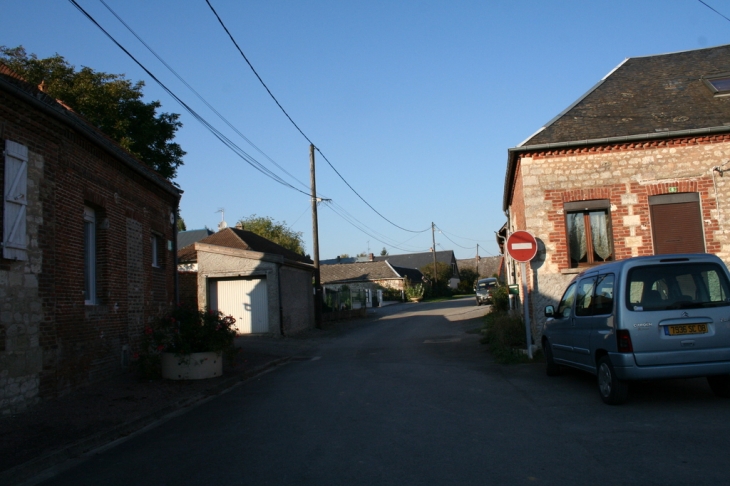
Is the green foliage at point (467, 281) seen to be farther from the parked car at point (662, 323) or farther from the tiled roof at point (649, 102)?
the parked car at point (662, 323)

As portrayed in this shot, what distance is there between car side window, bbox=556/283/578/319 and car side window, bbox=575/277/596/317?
30 cm

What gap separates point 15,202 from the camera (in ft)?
27.4

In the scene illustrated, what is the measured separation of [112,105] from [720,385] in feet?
73.5

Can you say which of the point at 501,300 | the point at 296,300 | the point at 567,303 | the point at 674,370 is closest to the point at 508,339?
the point at 567,303

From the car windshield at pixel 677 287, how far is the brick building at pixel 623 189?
17.9ft

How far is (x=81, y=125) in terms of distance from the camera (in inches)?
398

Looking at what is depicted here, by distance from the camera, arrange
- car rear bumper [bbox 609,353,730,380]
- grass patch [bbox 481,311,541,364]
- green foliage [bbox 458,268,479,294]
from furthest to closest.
A: green foliage [bbox 458,268,479,294]
grass patch [bbox 481,311,541,364]
car rear bumper [bbox 609,353,730,380]

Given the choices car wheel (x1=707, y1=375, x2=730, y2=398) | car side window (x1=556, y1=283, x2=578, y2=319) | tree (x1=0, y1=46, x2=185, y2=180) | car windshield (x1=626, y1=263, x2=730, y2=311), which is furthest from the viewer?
tree (x1=0, y1=46, x2=185, y2=180)

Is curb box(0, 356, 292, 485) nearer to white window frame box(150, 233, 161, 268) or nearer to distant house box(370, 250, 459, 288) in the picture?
white window frame box(150, 233, 161, 268)

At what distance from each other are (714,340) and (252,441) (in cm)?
552

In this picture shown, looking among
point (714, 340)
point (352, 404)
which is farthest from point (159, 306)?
point (714, 340)

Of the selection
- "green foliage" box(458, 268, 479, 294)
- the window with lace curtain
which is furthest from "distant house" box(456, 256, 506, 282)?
the window with lace curtain

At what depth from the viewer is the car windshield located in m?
7.49

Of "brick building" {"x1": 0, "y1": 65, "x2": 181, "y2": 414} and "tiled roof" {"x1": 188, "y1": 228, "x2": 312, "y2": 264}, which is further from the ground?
"tiled roof" {"x1": 188, "y1": 228, "x2": 312, "y2": 264}
